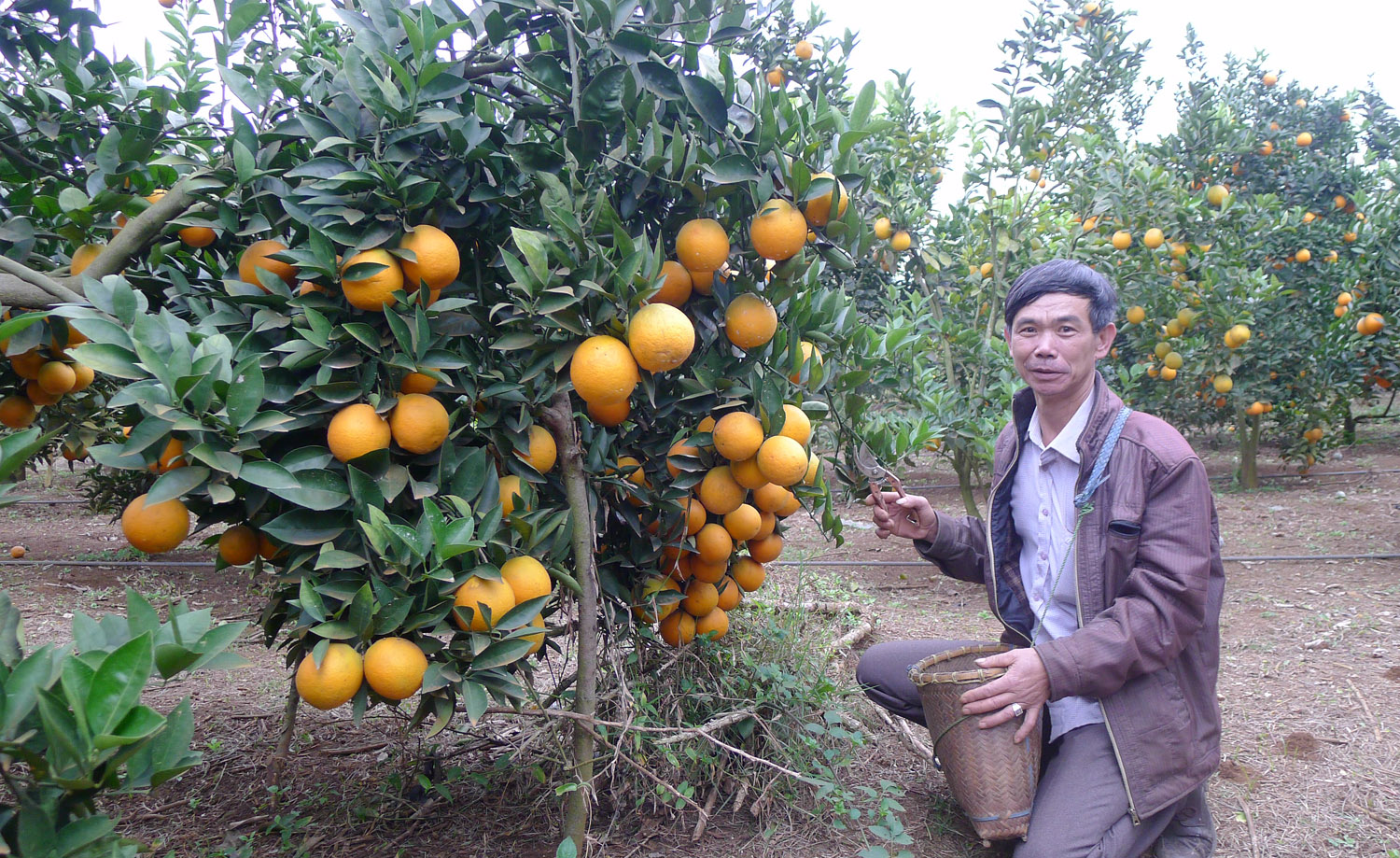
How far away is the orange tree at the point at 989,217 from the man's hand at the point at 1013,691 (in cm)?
258

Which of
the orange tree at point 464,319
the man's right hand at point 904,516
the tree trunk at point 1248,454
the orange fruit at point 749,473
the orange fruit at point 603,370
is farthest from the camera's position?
the tree trunk at point 1248,454

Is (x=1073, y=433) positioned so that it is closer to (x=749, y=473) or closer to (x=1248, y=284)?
(x=749, y=473)

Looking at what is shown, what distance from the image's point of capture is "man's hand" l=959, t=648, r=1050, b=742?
197cm

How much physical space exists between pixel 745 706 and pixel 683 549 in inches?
24.2

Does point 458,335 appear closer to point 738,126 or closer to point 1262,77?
point 738,126

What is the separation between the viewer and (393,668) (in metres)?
1.27

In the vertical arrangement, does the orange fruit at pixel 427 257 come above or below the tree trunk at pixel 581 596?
above

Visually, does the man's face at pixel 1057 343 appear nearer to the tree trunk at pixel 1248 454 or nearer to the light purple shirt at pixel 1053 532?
the light purple shirt at pixel 1053 532

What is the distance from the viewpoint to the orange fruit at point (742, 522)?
186 cm

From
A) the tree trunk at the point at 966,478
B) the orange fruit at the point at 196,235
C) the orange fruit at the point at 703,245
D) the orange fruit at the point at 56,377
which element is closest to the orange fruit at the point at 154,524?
the orange fruit at the point at 196,235

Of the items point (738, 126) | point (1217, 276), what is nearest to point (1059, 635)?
point (738, 126)

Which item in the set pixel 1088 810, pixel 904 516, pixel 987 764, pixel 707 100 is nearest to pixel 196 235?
pixel 707 100

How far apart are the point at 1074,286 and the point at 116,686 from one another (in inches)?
84.5

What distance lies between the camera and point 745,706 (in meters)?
2.28
